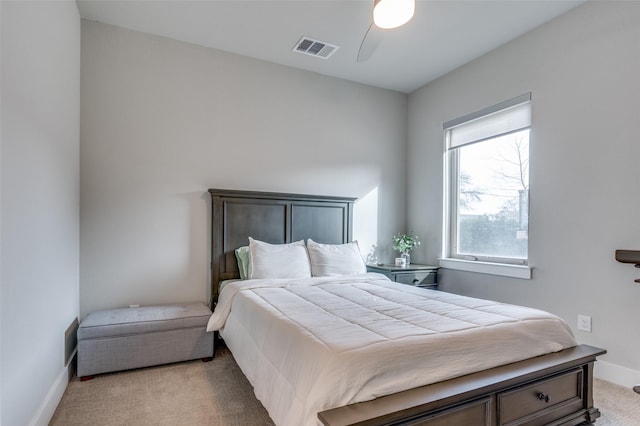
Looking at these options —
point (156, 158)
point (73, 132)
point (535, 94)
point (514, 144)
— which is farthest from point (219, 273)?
point (535, 94)

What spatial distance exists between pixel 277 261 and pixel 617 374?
9.23 ft

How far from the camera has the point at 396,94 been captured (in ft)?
15.5

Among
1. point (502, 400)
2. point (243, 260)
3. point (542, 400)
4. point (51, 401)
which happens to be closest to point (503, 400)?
point (502, 400)

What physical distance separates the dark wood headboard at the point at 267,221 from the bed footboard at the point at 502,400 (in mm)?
2441

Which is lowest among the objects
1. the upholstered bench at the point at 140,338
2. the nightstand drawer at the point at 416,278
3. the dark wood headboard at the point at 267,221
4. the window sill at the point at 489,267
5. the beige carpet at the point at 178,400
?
the beige carpet at the point at 178,400

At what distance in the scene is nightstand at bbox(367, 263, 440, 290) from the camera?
383cm

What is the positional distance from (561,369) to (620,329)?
1.21 meters

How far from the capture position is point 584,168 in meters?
2.81

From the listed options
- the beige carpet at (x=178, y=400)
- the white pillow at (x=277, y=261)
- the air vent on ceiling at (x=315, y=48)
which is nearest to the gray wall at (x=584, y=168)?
the beige carpet at (x=178, y=400)

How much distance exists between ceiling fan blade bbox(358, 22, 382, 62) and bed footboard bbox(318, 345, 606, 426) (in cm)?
204

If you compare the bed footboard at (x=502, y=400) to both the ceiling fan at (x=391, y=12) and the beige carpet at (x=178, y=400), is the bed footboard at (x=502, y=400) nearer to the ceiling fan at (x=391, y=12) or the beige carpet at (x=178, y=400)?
the beige carpet at (x=178, y=400)

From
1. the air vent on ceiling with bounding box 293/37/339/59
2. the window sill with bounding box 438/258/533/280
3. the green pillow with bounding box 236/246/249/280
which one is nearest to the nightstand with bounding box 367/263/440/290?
the window sill with bounding box 438/258/533/280

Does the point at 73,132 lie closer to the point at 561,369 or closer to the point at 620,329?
the point at 561,369

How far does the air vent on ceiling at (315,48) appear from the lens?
3458 mm
